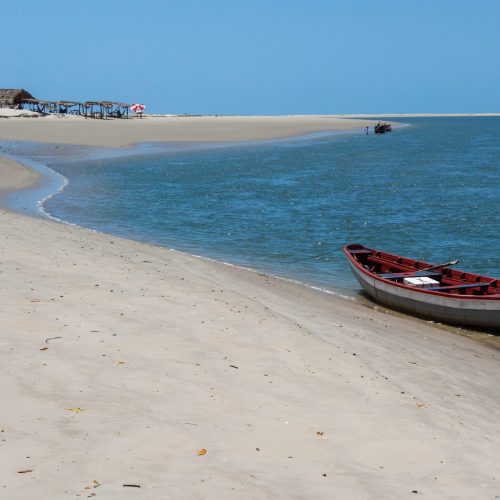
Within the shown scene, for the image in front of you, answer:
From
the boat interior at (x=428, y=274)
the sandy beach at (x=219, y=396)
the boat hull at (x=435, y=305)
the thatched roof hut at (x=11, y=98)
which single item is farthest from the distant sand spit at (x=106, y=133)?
the sandy beach at (x=219, y=396)

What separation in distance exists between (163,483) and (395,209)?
89.7ft

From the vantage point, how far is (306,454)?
681cm

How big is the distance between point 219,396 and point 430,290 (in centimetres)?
843

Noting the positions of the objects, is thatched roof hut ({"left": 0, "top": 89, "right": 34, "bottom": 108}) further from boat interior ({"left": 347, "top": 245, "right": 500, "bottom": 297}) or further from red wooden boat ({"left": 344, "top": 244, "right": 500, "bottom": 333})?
red wooden boat ({"left": 344, "top": 244, "right": 500, "bottom": 333})

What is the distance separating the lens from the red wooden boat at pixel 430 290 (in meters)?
14.5

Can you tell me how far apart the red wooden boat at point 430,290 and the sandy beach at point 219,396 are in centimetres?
75

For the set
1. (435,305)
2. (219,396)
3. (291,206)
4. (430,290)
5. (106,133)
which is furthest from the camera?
(106,133)

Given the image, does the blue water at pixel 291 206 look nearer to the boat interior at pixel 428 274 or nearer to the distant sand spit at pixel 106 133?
the boat interior at pixel 428 274

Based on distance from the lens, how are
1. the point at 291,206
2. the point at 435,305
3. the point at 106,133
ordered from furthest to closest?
the point at 106,133 → the point at 291,206 → the point at 435,305

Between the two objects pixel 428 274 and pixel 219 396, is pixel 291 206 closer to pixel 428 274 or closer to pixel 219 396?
pixel 428 274

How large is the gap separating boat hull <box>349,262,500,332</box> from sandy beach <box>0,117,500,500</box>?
64 cm

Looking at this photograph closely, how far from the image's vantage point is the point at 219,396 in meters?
7.94

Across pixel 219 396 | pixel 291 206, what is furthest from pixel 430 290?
pixel 291 206

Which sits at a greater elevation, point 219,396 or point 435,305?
point 219,396
